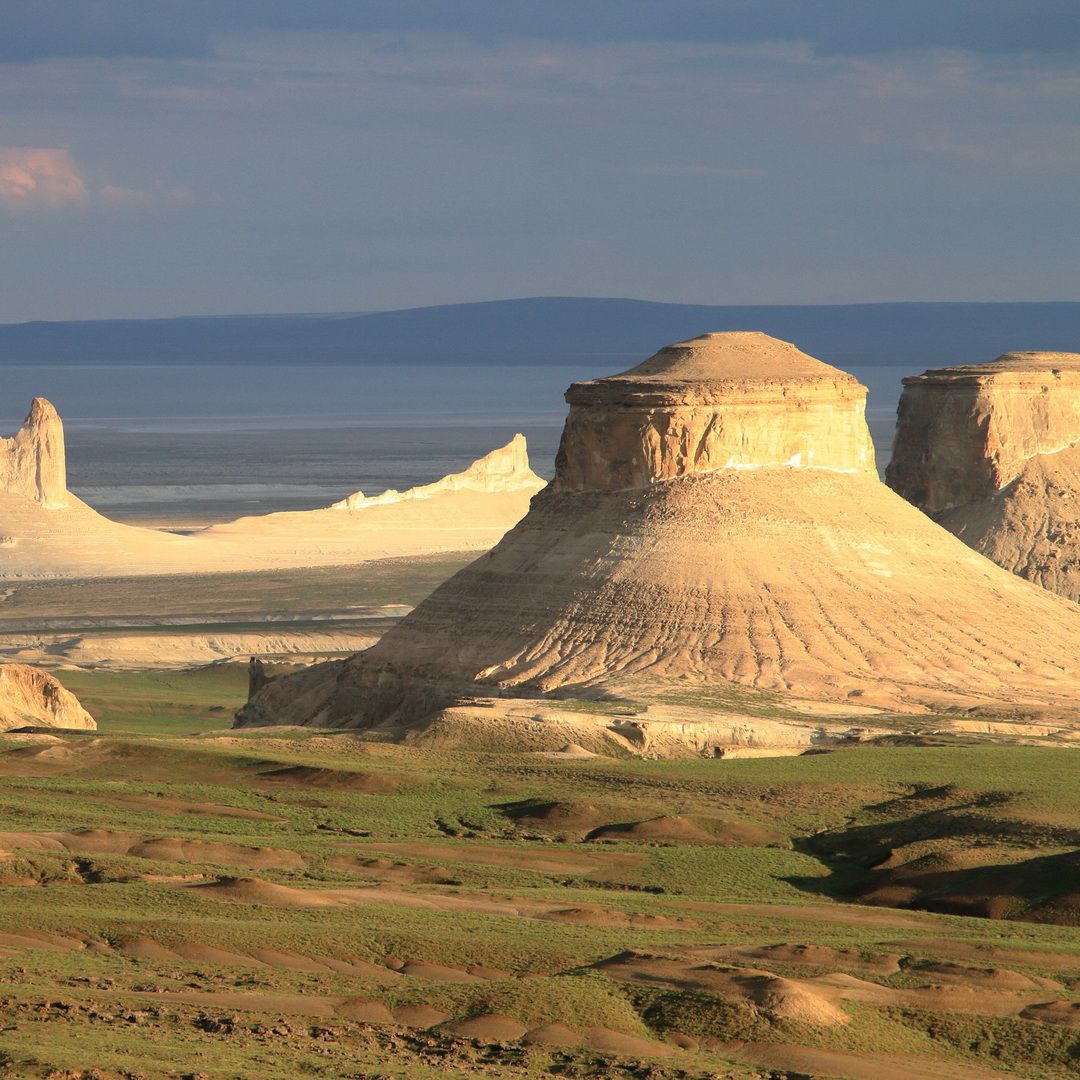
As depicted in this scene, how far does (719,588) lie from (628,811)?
37.9ft

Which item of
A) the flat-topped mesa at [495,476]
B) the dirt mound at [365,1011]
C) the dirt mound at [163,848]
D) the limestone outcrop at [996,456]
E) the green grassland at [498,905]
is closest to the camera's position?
the green grassland at [498,905]

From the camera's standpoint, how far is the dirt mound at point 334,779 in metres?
33.0

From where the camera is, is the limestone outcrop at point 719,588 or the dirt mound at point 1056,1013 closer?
the dirt mound at point 1056,1013

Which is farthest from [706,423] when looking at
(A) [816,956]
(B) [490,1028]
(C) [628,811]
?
(B) [490,1028]

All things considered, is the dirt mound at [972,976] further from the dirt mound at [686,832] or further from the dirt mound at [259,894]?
the dirt mound at [686,832]

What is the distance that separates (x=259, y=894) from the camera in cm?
2409

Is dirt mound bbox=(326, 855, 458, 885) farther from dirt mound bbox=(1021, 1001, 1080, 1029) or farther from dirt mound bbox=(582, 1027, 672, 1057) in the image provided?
dirt mound bbox=(1021, 1001, 1080, 1029)

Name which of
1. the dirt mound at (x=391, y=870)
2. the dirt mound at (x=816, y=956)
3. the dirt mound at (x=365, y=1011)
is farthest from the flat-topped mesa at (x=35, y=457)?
the dirt mound at (x=365, y=1011)

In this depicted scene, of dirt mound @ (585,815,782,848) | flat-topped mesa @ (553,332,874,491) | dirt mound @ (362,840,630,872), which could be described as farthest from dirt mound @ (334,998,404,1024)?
flat-topped mesa @ (553,332,874,491)

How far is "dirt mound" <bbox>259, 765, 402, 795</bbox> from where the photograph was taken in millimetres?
33031

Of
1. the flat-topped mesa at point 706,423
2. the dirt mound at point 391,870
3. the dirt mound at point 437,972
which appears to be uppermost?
the flat-topped mesa at point 706,423

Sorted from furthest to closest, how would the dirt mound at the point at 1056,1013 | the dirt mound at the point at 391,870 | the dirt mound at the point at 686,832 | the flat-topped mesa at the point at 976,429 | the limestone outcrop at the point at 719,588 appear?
the flat-topped mesa at the point at 976,429 → the limestone outcrop at the point at 719,588 → the dirt mound at the point at 686,832 → the dirt mound at the point at 391,870 → the dirt mound at the point at 1056,1013

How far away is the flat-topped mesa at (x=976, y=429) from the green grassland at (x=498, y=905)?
30.3 meters

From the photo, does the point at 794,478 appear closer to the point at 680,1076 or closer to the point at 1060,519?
the point at 1060,519
